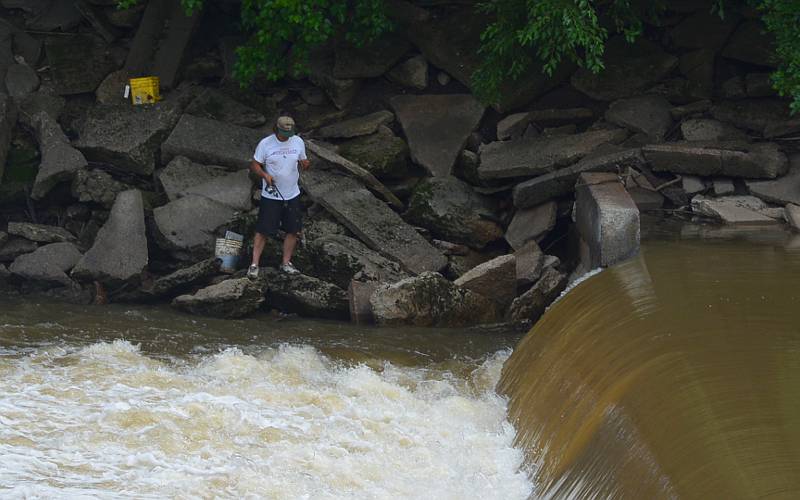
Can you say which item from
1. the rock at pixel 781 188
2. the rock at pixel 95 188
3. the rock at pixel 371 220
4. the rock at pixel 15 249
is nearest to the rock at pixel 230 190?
the rock at pixel 371 220

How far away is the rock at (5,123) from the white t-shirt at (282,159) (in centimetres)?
348

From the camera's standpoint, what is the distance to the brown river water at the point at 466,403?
5.03 m

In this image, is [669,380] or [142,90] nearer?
[669,380]

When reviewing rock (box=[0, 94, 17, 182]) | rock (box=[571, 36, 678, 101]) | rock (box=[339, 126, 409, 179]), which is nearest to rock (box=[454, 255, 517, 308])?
rock (box=[339, 126, 409, 179])

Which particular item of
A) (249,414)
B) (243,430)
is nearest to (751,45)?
(249,414)

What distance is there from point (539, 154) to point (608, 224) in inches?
102

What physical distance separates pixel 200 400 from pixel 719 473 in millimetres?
3641

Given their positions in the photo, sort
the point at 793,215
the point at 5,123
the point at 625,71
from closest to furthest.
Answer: the point at 793,215
the point at 625,71
the point at 5,123

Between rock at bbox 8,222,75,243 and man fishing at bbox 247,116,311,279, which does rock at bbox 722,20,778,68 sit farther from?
rock at bbox 8,222,75,243

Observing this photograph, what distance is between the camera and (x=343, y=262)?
34.2 feet

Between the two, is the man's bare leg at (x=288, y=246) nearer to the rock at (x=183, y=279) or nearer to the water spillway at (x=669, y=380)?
the rock at (x=183, y=279)

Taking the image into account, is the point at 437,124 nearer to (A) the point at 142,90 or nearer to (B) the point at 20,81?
(A) the point at 142,90

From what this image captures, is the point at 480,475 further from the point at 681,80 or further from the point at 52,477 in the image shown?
the point at 681,80

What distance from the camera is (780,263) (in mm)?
7664
